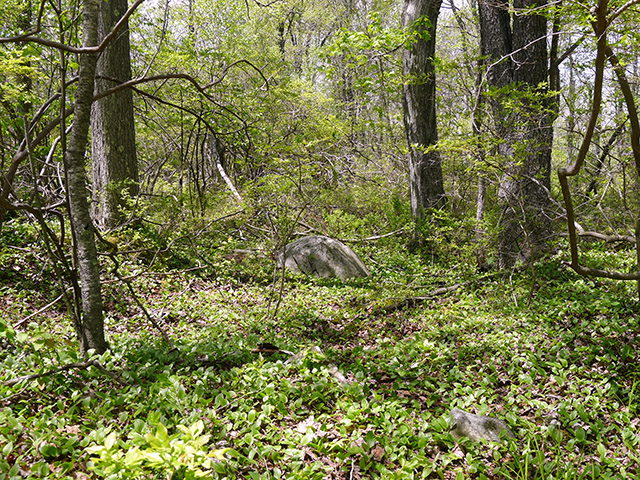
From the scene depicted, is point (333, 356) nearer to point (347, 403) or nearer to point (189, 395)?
point (347, 403)

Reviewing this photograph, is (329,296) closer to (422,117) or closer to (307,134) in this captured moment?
(422,117)

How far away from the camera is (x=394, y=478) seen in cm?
234

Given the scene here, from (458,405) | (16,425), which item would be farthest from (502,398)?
(16,425)

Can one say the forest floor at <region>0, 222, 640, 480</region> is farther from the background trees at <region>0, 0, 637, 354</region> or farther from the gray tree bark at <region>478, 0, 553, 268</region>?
the background trees at <region>0, 0, 637, 354</region>

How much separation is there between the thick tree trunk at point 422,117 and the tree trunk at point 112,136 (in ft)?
16.0

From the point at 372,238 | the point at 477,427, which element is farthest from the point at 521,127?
the point at 477,427

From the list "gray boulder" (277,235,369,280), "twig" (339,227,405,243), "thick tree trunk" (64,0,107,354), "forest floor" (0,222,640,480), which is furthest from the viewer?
"twig" (339,227,405,243)

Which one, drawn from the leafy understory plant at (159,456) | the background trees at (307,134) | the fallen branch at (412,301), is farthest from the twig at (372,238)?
the leafy understory plant at (159,456)

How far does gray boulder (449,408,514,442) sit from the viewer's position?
2.79 metres

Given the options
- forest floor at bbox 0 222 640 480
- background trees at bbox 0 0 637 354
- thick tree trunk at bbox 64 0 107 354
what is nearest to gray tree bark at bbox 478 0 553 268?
background trees at bbox 0 0 637 354

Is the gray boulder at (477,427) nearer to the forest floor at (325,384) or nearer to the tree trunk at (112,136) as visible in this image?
the forest floor at (325,384)

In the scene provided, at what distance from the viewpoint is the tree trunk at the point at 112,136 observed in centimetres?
621

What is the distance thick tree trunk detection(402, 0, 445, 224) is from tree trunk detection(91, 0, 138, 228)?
4873 mm

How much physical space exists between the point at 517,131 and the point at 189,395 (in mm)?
5166
